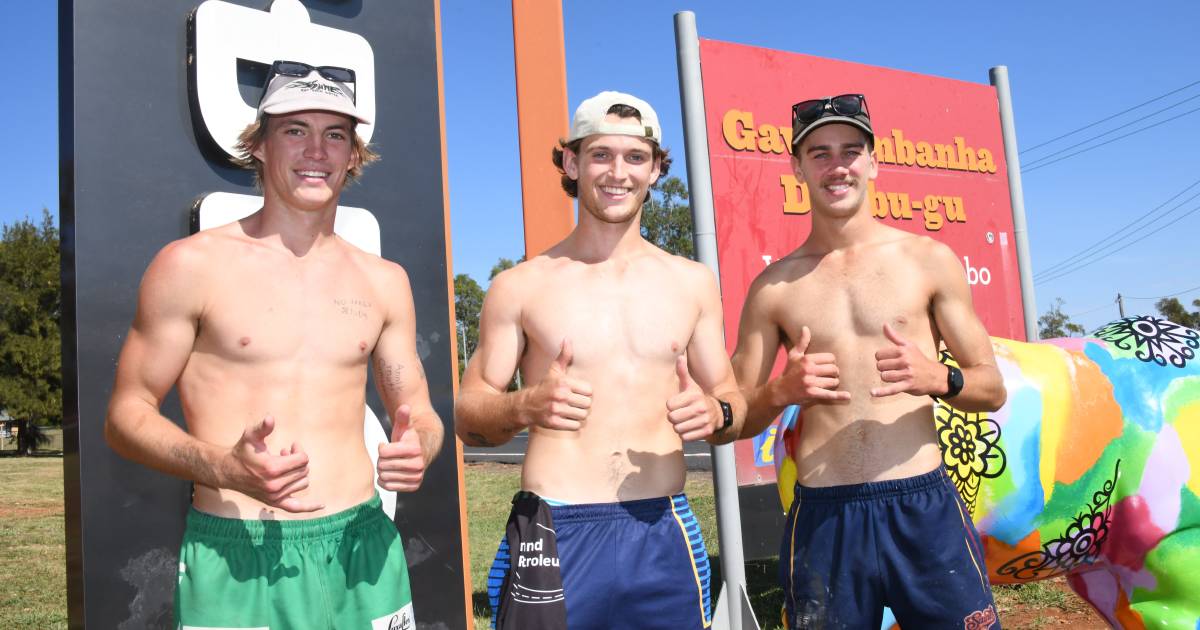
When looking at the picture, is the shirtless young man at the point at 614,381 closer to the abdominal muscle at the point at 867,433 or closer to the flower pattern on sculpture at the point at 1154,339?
the abdominal muscle at the point at 867,433

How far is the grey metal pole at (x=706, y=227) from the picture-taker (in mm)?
4875

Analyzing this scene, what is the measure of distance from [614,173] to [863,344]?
1.04 meters

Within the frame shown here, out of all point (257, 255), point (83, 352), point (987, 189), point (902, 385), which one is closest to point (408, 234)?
point (83, 352)

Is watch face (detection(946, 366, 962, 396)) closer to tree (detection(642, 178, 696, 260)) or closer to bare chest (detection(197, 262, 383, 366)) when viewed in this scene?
bare chest (detection(197, 262, 383, 366))

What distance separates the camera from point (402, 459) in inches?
91.6

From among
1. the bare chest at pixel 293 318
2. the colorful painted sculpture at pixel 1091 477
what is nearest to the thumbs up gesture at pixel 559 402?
the bare chest at pixel 293 318

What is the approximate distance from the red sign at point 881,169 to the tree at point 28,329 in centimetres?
3110

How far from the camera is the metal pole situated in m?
7.05

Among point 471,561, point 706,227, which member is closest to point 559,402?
point 706,227

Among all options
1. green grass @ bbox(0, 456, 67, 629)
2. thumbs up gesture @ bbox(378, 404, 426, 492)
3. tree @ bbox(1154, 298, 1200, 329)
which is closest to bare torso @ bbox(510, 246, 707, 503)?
thumbs up gesture @ bbox(378, 404, 426, 492)

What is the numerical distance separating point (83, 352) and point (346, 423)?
1.52 metres

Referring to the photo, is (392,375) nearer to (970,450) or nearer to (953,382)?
(953,382)

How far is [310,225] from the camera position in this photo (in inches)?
107

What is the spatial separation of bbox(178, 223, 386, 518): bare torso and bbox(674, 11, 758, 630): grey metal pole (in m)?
2.63
